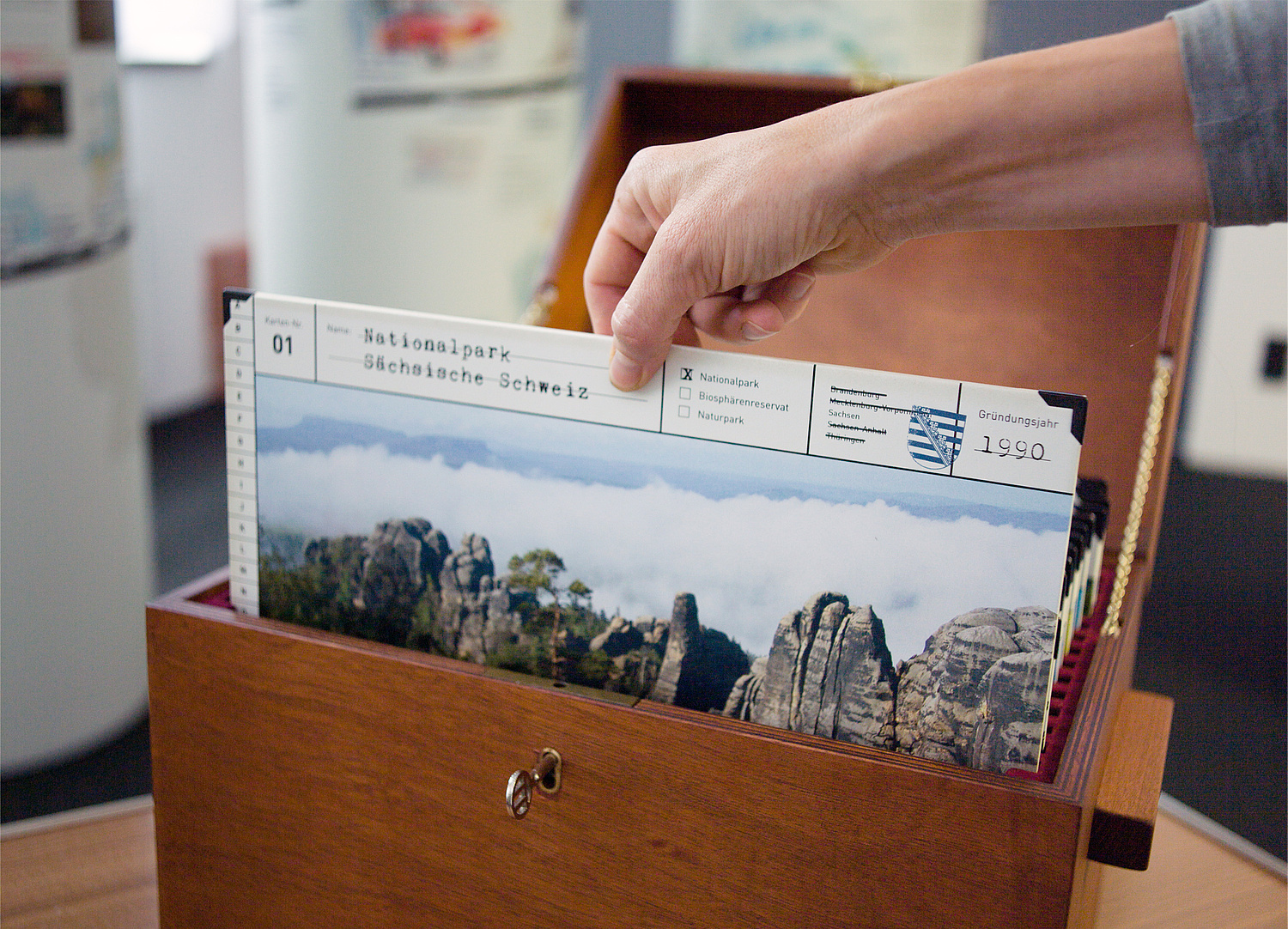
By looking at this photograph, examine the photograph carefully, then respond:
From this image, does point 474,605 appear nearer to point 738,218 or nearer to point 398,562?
point 398,562

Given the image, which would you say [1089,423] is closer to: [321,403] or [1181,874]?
[1181,874]

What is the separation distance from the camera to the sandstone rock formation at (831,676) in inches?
21.3

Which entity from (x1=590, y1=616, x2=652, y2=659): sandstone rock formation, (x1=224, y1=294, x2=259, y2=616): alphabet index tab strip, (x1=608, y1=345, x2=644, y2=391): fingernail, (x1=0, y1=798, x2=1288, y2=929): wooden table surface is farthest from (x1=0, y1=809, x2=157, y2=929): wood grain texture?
(x1=608, y1=345, x2=644, y2=391): fingernail

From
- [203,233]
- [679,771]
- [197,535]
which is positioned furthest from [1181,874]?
[203,233]

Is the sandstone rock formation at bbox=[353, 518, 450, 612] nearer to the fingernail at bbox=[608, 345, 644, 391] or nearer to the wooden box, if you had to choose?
the wooden box

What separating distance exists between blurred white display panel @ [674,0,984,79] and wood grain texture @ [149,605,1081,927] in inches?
72.7

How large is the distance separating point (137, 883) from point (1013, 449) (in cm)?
66

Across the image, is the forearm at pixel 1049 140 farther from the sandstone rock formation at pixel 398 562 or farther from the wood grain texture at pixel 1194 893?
the wood grain texture at pixel 1194 893

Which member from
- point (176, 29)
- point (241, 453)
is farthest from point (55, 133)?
point (176, 29)

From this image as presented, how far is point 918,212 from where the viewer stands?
1.77 ft

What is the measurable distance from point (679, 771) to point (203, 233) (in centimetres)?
344

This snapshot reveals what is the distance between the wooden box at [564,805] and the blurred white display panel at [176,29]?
3.10m

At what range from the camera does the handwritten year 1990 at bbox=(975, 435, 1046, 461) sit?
1.63 ft

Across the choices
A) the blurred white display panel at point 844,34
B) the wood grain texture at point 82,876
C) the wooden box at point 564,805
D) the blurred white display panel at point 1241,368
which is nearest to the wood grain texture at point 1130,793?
the wooden box at point 564,805
